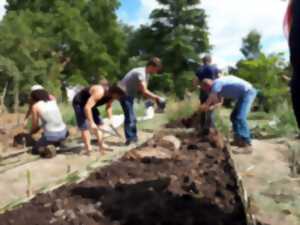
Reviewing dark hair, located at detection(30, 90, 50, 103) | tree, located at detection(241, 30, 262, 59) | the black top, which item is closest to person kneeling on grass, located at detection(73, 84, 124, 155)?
the black top

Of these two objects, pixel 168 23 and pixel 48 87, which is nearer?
pixel 48 87

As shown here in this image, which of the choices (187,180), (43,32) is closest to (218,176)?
(187,180)

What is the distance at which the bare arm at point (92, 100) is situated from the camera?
9938mm

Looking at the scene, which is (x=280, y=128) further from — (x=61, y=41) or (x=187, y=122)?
(x=61, y=41)

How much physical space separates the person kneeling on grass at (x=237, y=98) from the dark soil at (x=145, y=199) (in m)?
1.96

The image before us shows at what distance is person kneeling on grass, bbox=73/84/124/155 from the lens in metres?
10.0

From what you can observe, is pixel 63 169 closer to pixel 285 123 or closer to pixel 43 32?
pixel 285 123

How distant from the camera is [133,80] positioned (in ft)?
36.0

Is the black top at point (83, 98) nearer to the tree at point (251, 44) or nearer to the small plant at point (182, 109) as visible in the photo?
the small plant at point (182, 109)

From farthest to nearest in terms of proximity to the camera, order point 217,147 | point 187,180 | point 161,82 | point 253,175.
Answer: point 161,82 < point 217,147 < point 253,175 < point 187,180

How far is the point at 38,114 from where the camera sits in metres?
10.4

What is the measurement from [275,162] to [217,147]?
3.80 ft

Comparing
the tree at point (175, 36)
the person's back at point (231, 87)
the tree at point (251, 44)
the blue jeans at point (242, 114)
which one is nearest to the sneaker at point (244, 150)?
the blue jeans at point (242, 114)

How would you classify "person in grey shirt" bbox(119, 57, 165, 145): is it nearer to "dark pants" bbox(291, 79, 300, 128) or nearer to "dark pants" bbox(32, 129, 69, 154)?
"dark pants" bbox(32, 129, 69, 154)
